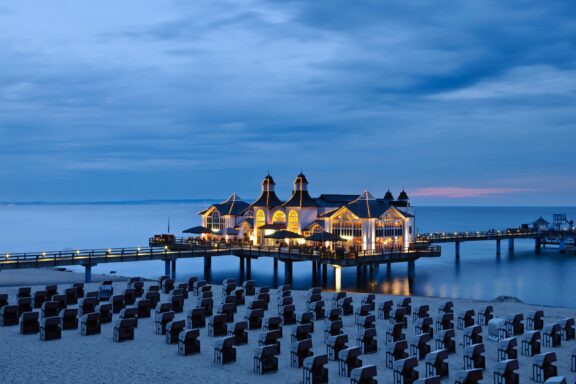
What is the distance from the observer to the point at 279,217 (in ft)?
168

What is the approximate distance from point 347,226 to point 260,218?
354 inches

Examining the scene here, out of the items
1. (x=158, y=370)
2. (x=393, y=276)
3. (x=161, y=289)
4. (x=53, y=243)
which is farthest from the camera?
(x=53, y=243)

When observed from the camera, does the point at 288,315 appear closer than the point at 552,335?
No

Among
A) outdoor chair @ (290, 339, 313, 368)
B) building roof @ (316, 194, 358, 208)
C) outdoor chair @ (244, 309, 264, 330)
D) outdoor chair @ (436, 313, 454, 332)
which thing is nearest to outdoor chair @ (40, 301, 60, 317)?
outdoor chair @ (244, 309, 264, 330)

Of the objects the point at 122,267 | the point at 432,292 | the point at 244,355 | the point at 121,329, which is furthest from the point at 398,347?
the point at 122,267

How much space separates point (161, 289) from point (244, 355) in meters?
14.6

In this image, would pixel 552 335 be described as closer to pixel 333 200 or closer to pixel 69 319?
pixel 69 319

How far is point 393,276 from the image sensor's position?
51.4 m

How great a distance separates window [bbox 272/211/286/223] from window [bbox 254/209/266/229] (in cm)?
107

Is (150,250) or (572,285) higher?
(150,250)

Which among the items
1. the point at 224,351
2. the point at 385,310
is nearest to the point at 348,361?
the point at 224,351

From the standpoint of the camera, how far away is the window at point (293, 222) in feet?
163

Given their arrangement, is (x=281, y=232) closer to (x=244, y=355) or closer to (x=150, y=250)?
(x=150, y=250)

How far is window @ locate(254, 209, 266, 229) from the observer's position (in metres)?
52.2
